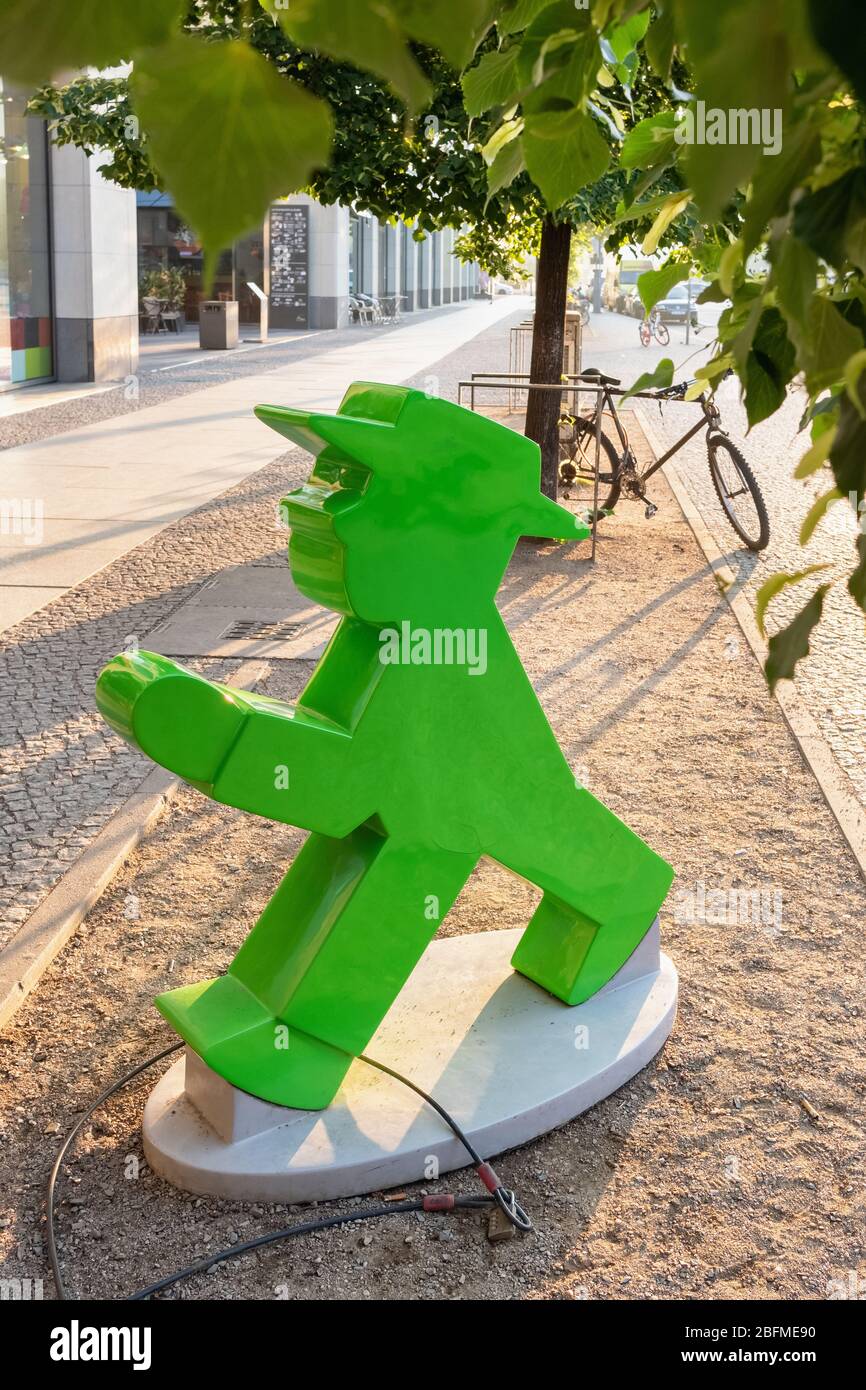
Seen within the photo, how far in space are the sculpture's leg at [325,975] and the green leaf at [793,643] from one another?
2605 mm

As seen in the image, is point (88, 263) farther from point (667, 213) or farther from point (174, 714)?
point (667, 213)

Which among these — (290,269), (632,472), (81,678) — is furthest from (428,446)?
(290,269)

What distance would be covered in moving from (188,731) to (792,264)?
2519 mm

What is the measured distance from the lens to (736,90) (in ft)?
1.80

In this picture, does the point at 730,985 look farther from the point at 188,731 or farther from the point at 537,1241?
the point at 188,731

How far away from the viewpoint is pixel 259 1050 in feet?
11.0

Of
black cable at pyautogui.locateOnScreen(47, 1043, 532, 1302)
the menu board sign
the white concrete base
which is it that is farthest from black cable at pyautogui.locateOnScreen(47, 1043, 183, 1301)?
the menu board sign

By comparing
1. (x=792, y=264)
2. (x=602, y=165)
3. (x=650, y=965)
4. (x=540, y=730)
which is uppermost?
(x=602, y=165)

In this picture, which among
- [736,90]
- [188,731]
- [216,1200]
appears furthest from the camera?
[216,1200]

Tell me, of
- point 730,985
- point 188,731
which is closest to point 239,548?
point 730,985

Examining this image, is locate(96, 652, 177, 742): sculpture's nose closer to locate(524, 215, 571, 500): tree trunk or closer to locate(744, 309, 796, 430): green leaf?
locate(744, 309, 796, 430): green leaf

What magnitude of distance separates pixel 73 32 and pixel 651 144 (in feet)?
2.74

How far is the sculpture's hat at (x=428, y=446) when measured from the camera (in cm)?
318

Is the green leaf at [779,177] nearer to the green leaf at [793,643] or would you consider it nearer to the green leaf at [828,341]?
the green leaf at [828,341]
